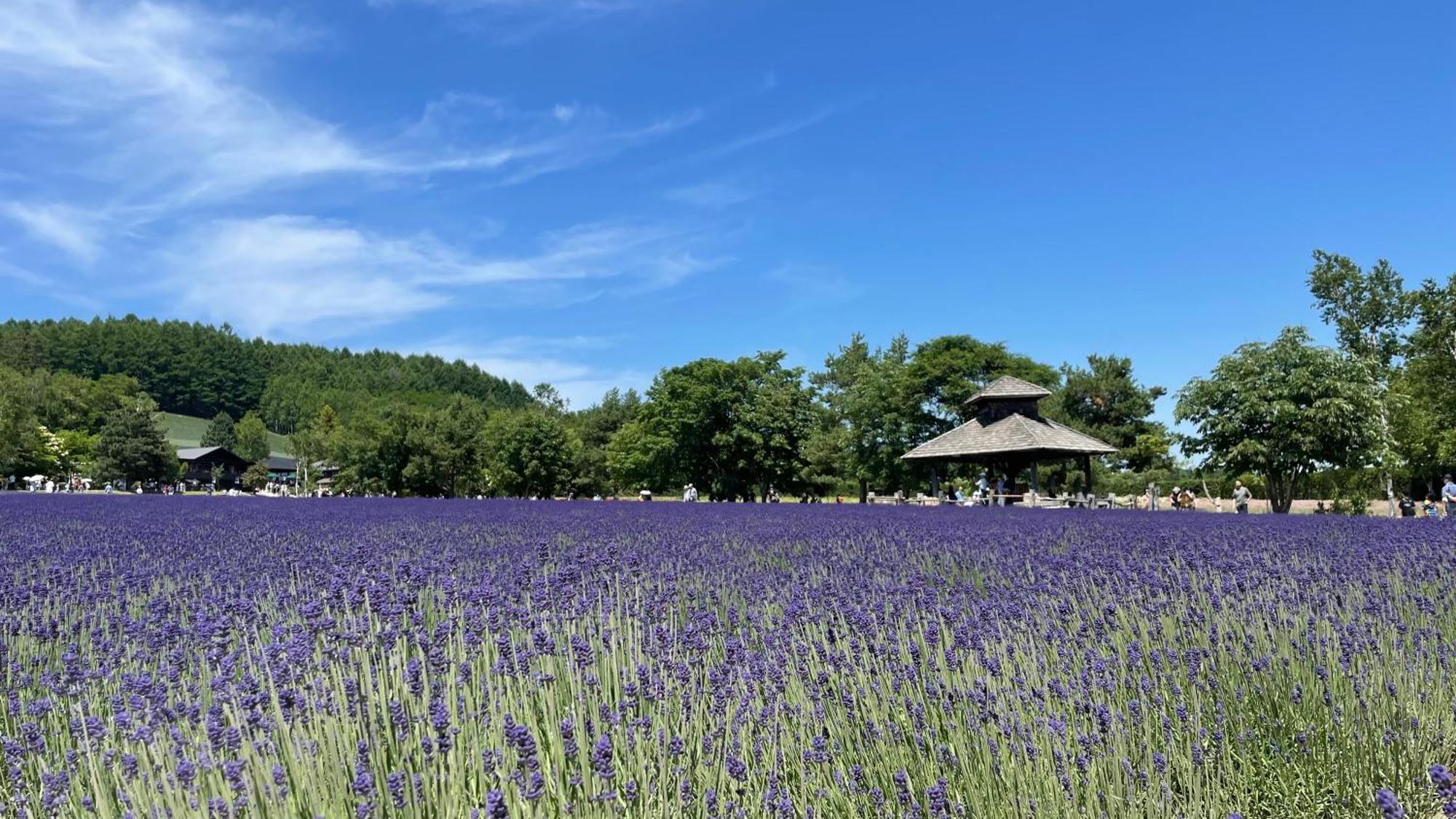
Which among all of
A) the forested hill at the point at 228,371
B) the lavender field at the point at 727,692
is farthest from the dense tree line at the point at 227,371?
the lavender field at the point at 727,692

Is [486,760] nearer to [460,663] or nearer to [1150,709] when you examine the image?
[460,663]

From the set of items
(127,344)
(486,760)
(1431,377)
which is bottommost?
(486,760)

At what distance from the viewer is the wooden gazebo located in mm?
25828

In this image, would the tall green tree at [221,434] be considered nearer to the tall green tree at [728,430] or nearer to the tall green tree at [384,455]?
the tall green tree at [384,455]

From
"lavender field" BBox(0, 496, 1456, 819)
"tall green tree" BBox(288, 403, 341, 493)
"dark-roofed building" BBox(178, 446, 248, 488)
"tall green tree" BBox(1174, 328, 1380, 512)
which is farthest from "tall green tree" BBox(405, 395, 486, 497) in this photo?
"lavender field" BBox(0, 496, 1456, 819)

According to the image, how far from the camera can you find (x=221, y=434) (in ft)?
348

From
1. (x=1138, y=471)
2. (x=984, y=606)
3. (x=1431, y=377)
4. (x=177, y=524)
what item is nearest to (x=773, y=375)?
(x=1138, y=471)

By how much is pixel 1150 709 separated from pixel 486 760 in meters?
2.51

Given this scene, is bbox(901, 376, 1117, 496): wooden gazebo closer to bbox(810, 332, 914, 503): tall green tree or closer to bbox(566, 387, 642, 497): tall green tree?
bbox(810, 332, 914, 503): tall green tree

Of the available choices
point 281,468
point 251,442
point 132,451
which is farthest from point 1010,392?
point 251,442

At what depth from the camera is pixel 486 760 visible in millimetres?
1967

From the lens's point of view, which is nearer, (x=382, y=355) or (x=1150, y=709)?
(x=1150, y=709)

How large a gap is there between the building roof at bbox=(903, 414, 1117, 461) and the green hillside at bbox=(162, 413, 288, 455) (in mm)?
91508

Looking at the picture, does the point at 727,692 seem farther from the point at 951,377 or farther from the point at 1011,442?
the point at 951,377
